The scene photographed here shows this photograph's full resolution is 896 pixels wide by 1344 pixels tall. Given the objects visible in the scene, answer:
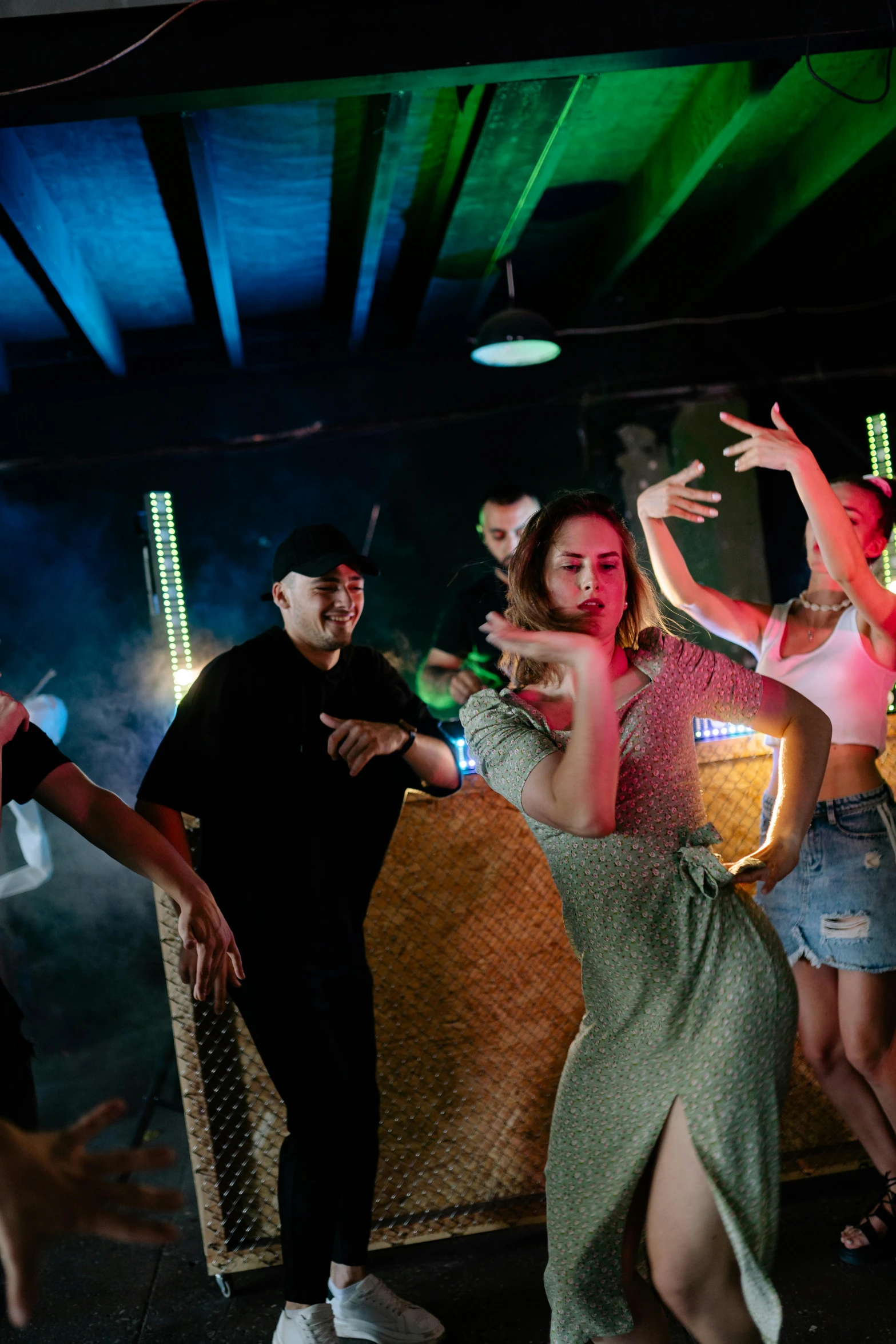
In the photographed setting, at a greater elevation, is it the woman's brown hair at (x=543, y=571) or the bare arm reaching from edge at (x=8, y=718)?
the woman's brown hair at (x=543, y=571)

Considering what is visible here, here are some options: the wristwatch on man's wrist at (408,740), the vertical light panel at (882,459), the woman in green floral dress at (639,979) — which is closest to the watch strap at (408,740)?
the wristwatch on man's wrist at (408,740)

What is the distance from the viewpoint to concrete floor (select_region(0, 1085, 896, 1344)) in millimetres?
2617

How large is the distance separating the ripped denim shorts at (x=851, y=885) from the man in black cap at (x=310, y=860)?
41.1 inches

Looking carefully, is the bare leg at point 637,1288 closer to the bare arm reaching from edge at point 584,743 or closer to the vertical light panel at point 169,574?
the bare arm reaching from edge at point 584,743

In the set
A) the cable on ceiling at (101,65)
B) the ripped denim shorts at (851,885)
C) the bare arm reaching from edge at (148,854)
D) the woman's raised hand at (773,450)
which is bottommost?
the ripped denim shorts at (851,885)

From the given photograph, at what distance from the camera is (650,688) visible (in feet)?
6.42

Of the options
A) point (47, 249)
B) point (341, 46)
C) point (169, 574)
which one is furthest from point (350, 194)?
point (341, 46)

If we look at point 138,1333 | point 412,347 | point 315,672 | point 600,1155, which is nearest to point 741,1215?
A: point 600,1155

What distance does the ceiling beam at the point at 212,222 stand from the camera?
381cm

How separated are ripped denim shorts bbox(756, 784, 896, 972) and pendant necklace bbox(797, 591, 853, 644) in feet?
1.56

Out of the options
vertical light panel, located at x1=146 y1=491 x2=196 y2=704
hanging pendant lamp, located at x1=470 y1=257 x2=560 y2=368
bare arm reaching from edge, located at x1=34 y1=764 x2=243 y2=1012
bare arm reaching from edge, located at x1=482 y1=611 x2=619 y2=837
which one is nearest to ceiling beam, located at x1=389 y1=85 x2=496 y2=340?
hanging pendant lamp, located at x1=470 y1=257 x2=560 y2=368

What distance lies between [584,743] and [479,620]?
7.58 feet

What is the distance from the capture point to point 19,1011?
2020mm

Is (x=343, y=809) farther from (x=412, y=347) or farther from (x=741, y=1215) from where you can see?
(x=412, y=347)
